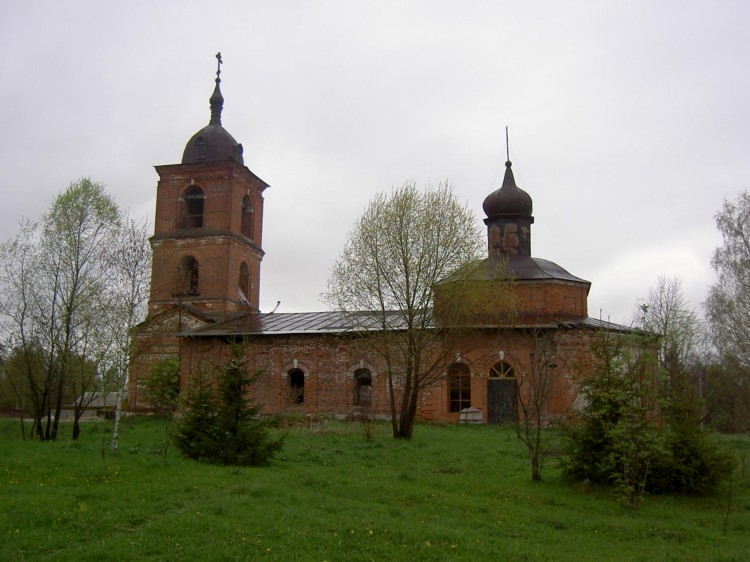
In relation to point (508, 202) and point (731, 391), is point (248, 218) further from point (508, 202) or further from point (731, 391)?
point (731, 391)

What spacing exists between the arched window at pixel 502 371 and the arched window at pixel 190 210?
15.6m

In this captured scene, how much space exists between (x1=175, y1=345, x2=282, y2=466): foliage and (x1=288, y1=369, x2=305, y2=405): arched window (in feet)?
44.5

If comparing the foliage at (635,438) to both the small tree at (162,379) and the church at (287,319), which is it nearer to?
the church at (287,319)

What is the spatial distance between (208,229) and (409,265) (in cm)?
1553

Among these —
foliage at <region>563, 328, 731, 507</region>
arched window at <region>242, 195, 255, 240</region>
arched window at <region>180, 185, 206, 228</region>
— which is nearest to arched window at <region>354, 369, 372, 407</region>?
arched window at <region>242, 195, 255, 240</region>

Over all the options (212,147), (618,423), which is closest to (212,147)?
(212,147)

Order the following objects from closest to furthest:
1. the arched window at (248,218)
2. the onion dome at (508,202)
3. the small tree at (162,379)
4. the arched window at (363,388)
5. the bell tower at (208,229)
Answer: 1. the arched window at (363,388)
2. the small tree at (162,379)
3. the onion dome at (508,202)
4. the bell tower at (208,229)
5. the arched window at (248,218)

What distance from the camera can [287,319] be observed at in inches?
1200

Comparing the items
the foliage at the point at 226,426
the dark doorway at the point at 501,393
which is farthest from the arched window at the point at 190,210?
the foliage at the point at 226,426

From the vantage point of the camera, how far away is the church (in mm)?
24953

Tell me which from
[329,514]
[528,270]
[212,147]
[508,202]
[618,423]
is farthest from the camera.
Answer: [212,147]

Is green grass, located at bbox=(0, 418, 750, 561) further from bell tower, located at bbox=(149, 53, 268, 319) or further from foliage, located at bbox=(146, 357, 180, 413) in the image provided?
bell tower, located at bbox=(149, 53, 268, 319)

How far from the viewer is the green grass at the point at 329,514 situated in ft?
27.3

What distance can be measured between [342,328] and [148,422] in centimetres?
933
